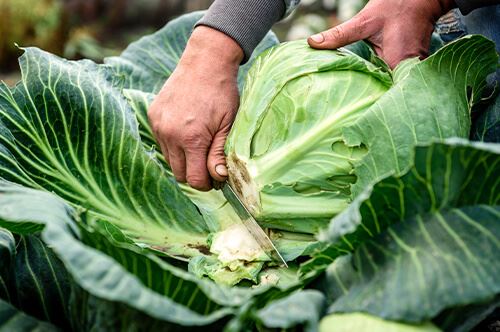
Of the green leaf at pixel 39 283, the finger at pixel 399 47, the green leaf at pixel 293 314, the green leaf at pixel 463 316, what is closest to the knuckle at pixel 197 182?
the green leaf at pixel 39 283

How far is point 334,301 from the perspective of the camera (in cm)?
129

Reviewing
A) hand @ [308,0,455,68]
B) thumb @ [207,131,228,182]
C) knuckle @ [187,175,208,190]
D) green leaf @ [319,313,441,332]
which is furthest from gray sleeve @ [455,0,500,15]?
green leaf @ [319,313,441,332]

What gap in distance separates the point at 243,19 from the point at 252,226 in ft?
1.98

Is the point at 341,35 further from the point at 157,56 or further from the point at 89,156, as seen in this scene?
the point at 157,56

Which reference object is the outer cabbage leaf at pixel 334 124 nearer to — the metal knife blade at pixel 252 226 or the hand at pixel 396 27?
the metal knife blade at pixel 252 226

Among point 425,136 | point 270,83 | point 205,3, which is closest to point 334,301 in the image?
point 425,136

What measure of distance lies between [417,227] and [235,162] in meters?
0.62

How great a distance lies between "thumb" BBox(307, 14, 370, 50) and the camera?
1803 mm

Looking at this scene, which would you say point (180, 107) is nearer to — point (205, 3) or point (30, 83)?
point (30, 83)

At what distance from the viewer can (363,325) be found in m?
1.14

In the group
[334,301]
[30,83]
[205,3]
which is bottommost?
[205,3]

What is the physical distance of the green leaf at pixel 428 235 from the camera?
110 cm

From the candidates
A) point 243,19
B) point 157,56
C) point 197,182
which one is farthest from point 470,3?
point 157,56

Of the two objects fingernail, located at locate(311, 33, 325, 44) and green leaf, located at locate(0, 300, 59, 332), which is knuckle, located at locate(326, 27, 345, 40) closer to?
fingernail, located at locate(311, 33, 325, 44)
